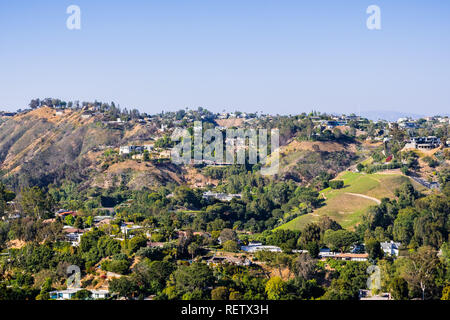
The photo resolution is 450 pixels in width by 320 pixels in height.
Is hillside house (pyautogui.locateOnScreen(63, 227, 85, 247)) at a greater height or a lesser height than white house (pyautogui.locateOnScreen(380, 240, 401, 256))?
greater

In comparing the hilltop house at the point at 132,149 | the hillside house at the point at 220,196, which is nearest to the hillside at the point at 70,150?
the hilltop house at the point at 132,149

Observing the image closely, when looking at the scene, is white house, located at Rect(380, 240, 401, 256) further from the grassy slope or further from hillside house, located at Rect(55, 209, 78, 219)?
hillside house, located at Rect(55, 209, 78, 219)

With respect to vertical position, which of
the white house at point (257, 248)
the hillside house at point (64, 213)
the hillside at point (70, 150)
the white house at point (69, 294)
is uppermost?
the hillside at point (70, 150)

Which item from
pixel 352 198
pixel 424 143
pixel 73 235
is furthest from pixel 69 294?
pixel 424 143

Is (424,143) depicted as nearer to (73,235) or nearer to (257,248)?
(257,248)

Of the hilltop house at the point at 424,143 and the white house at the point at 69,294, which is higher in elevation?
the hilltop house at the point at 424,143

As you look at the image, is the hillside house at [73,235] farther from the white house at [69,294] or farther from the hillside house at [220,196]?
the hillside house at [220,196]

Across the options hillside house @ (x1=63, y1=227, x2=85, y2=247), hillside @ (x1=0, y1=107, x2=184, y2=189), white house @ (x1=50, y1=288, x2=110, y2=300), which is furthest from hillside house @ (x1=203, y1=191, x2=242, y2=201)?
white house @ (x1=50, y1=288, x2=110, y2=300)

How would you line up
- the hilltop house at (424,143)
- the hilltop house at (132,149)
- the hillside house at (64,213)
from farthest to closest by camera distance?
the hilltop house at (132,149) → the hilltop house at (424,143) → the hillside house at (64,213)
